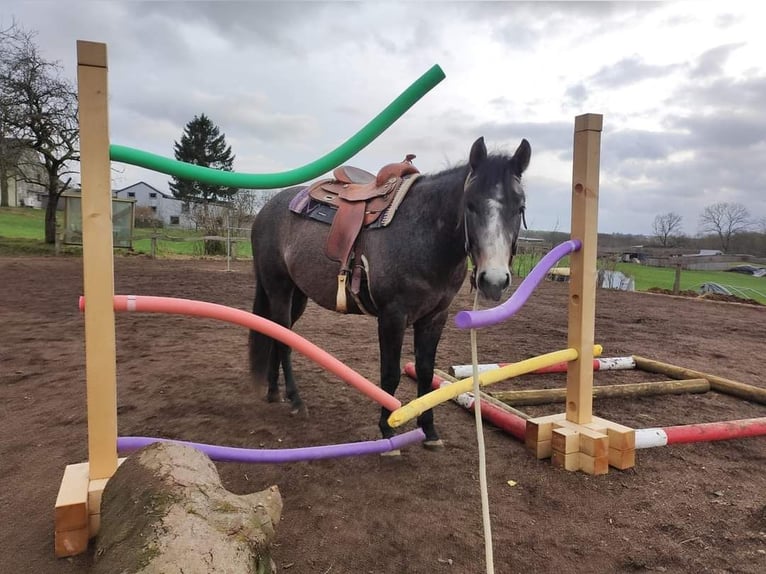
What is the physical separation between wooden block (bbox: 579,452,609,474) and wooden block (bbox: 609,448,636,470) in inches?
2.1

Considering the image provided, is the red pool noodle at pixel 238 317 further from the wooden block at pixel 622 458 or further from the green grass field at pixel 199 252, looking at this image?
the green grass field at pixel 199 252

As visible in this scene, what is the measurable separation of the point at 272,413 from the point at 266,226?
1580 mm

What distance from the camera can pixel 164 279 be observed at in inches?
471

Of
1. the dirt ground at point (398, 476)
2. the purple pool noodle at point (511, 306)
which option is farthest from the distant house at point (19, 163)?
the purple pool noodle at point (511, 306)

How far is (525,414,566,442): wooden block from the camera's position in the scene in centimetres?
291

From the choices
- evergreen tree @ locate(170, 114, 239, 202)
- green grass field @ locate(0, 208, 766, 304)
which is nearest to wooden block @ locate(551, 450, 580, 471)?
green grass field @ locate(0, 208, 766, 304)

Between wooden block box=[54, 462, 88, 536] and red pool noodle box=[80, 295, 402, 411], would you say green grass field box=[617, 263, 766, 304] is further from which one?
wooden block box=[54, 462, 88, 536]

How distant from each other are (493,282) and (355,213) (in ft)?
4.53

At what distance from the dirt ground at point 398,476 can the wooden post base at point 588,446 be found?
0.28 ft

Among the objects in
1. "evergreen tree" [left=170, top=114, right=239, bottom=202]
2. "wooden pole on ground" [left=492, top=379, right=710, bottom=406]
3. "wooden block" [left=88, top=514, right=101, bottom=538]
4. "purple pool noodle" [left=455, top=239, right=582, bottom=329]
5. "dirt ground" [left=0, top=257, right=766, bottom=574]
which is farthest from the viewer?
"evergreen tree" [left=170, top=114, right=239, bottom=202]

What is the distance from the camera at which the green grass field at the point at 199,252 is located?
57.0 ft

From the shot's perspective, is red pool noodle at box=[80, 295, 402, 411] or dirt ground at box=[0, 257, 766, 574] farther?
dirt ground at box=[0, 257, 766, 574]

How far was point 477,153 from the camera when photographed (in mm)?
2309

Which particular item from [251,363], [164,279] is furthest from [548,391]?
[164,279]
